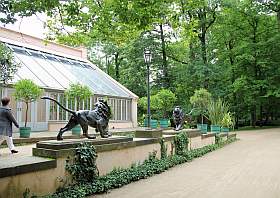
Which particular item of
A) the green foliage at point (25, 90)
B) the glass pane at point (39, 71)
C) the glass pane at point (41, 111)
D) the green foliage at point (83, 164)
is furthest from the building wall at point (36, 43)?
the green foliage at point (83, 164)

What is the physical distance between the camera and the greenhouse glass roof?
19.2 m

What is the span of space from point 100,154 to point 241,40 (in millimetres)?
28692

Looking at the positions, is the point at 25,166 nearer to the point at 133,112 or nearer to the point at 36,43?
the point at 36,43

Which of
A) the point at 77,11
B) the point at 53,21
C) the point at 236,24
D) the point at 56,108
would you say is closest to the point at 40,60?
the point at 56,108

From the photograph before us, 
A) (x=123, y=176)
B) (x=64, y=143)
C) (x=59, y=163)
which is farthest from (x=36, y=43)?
(x=59, y=163)

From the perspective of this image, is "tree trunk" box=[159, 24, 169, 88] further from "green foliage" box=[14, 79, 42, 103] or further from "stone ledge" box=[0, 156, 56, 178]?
"stone ledge" box=[0, 156, 56, 178]

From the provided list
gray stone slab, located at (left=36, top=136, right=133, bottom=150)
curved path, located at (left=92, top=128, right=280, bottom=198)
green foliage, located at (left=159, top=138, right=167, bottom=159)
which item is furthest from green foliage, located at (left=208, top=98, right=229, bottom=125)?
gray stone slab, located at (left=36, top=136, right=133, bottom=150)

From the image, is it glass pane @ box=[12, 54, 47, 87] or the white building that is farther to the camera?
the white building

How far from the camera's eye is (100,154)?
754 cm

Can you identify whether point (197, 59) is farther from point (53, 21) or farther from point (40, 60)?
point (53, 21)

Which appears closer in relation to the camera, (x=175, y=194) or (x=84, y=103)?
(x=175, y=194)

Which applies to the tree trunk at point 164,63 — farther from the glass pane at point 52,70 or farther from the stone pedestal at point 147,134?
the stone pedestal at point 147,134

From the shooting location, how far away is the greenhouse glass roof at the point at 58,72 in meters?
19.2

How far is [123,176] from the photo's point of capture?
7.67 m
